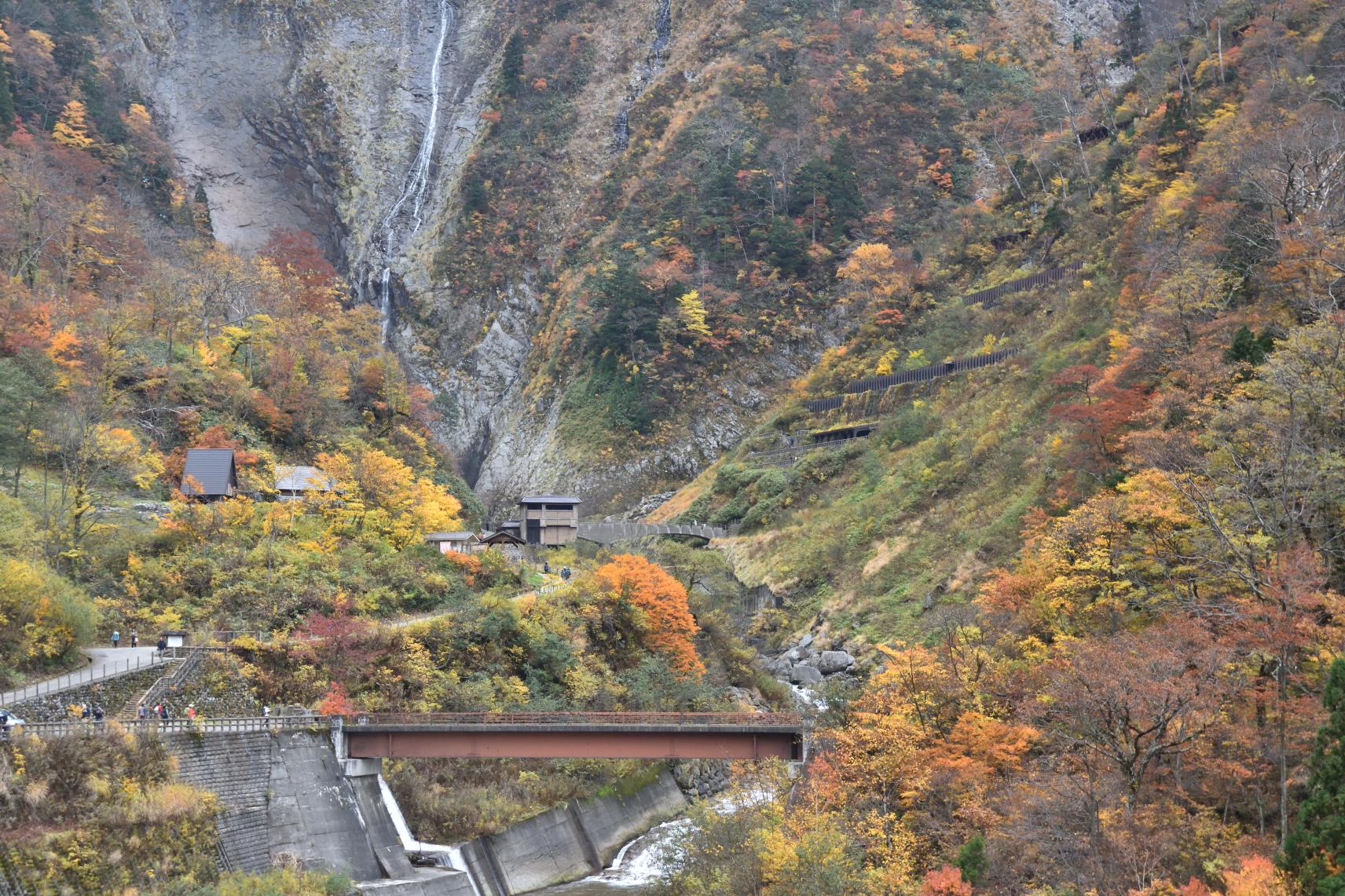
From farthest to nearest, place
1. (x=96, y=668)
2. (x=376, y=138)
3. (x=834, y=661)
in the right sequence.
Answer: (x=376, y=138) → (x=834, y=661) → (x=96, y=668)

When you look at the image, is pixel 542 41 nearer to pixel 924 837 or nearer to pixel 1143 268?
pixel 1143 268

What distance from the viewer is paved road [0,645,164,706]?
29.4 metres

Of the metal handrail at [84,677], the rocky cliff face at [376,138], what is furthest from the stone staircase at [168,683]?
the rocky cliff face at [376,138]

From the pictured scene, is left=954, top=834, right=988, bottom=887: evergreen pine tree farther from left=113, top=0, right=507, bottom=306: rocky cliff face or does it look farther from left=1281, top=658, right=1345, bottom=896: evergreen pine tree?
left=113, top=0, right=507, bottom=306: rocky cliff face

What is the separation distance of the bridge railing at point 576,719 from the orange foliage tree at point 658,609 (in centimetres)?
1256

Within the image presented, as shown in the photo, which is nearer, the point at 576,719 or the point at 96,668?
the point at 96,668

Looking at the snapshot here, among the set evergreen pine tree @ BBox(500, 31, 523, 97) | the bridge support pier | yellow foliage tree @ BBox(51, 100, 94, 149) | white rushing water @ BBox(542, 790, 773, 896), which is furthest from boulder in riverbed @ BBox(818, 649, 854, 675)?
evergreen pine tree @ BBox(500, 31, 523, 97)

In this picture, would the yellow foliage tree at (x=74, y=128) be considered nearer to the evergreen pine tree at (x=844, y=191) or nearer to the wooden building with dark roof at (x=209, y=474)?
the wooden building with dark roof at (x=209, y=474)

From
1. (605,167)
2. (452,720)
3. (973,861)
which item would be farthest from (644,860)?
(605,167)

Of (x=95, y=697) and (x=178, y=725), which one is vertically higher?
(x=95, y=697)

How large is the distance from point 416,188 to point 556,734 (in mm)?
90126

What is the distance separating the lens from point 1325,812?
1989cm

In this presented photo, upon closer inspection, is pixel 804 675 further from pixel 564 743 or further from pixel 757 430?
pixel 757 430

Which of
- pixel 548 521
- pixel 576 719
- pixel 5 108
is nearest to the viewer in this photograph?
pixel 576 719
